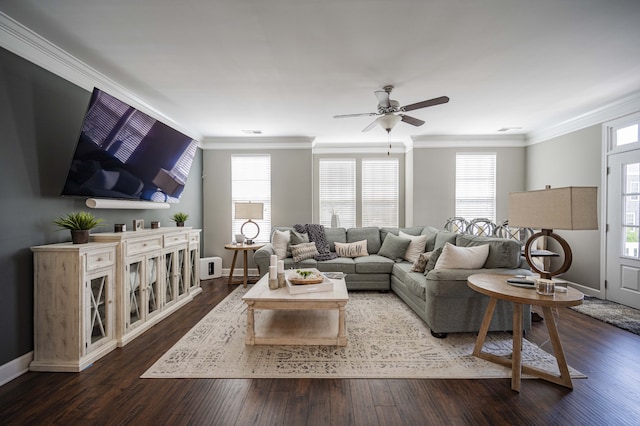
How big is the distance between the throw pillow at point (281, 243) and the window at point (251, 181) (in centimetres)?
104

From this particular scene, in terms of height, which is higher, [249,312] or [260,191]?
[260,191]

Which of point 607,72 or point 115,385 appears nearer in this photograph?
point 115,385

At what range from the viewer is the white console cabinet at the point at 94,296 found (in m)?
2.27

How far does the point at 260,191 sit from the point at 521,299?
15.2 ft

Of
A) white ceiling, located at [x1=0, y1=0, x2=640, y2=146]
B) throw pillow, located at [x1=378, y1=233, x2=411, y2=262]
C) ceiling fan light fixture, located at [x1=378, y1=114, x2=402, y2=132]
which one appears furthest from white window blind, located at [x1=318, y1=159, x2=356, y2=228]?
ceiling fan light fixture, located at [x1=378, y1=114, x2=402, y2=132]

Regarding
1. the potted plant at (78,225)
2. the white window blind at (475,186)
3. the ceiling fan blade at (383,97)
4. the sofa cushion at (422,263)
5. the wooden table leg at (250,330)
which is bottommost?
the wooden table leg at (250,330)

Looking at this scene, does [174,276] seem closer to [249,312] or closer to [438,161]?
[249,312]

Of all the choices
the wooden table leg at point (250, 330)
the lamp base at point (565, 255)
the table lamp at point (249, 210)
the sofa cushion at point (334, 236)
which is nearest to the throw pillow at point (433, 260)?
the lamp base at point (565, 255)

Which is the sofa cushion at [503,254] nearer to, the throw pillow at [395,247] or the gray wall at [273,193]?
the throw pillow at [395,247]

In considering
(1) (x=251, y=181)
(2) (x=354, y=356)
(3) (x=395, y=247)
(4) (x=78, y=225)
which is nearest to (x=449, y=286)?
(2) (x=354, y=356)

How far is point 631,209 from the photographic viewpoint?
3717mm

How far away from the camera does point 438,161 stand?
5.59 meters

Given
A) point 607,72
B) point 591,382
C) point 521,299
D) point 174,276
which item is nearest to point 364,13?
point 521,299

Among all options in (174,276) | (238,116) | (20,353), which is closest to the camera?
(20,353)
